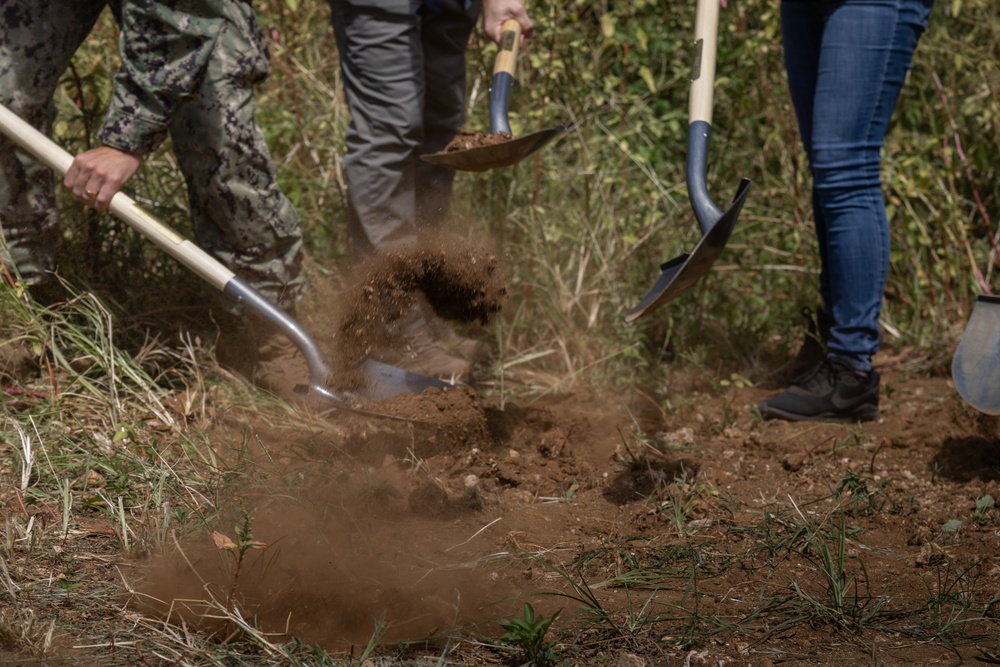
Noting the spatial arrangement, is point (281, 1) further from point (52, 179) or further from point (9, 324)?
point (9, 324)

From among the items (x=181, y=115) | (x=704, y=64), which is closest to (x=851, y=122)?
(x=704, y=64)

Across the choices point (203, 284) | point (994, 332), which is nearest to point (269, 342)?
point (203, 284)

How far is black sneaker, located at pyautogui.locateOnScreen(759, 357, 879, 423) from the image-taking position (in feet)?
10.2

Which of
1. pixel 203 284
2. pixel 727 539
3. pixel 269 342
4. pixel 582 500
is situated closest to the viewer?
pixel 727 539

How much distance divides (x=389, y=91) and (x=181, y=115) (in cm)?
62

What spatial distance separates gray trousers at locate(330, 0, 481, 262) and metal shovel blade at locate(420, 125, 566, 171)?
0.32 metres

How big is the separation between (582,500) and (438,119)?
4.70ft

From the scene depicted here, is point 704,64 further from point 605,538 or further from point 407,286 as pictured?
point 605,538

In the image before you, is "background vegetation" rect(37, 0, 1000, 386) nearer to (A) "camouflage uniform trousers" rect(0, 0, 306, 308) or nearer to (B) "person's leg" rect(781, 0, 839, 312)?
(A) "camouflage uniform trousers" rect(0, 0, 306, 308)

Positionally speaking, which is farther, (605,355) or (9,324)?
(605,355)

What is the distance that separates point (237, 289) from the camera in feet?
9.53

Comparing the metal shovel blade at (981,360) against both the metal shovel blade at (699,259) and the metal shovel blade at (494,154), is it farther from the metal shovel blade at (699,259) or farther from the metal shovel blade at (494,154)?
the metal shovel blade at (494,154)

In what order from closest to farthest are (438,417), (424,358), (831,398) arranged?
→ (438,417)
(831,398)
(424,358)

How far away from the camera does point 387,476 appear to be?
2.73 metres
